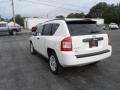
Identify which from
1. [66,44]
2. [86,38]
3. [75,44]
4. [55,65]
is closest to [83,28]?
[86,38]

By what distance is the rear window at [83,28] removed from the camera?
4.84 meters

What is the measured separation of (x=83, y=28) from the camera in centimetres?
503

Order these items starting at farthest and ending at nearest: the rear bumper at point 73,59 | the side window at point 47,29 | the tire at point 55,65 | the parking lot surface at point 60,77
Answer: the side window at point 47,29, the tire at point 55,65, the rear bumper at point 73,59, the parking lot surface at point 60,77

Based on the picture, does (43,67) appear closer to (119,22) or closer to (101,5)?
(119,22)

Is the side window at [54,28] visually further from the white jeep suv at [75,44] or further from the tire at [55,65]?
the tire at [55,65]

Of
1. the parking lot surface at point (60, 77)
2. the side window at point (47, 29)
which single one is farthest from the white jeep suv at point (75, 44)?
the parking lot surface at point (60, 77)

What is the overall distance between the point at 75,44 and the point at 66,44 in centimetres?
25

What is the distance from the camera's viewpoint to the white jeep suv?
4.66 m

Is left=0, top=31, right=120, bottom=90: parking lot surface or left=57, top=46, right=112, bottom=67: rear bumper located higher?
left=57, top=46, right=112, bottom=67: rear bumper

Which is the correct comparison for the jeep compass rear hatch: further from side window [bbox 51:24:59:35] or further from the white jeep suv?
side window [bbox 51:24:59:35]

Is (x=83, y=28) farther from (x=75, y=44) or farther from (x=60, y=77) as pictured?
(x=60, y=77)

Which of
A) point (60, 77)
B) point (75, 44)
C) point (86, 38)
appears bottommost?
point (60, 77)

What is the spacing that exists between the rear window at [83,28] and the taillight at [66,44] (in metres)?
0.23

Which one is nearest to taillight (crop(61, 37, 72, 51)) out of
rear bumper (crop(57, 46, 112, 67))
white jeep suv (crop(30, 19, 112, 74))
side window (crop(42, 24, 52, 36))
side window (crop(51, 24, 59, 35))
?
white jeep suv (crop(30, 19, 112, 74))
